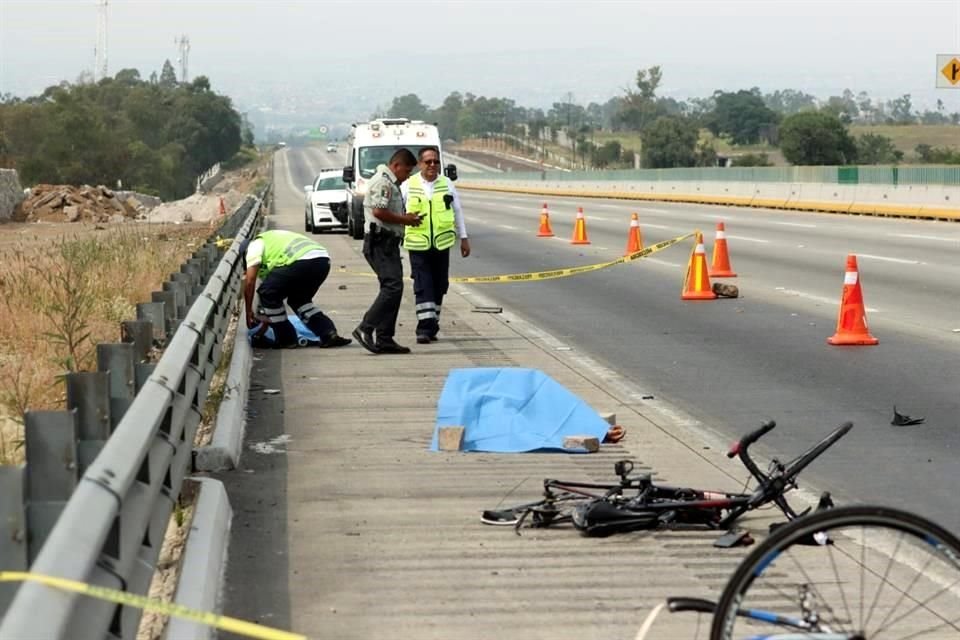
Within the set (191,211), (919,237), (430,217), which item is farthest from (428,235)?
(191,211)

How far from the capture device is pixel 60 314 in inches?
610

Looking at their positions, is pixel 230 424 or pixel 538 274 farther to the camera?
pixel 538 274

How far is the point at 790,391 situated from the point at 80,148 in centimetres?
10214

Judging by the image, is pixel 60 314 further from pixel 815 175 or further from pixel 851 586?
pixel 815 175

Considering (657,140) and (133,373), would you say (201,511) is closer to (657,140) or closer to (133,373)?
(133,373)

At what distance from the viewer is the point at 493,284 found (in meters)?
23.8

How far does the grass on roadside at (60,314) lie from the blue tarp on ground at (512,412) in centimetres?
226

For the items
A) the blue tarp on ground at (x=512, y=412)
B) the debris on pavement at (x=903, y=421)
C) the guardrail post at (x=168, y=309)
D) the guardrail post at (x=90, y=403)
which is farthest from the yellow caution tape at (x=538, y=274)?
the guardrail post at (x=90, y=403)

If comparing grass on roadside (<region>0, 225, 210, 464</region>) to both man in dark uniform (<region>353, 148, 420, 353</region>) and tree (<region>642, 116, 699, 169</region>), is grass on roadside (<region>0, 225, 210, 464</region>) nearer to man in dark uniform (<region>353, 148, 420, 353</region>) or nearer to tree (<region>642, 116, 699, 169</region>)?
man in dark uniform (<region>353, 148, 420, 353</region>)

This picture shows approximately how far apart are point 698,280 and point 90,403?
15922 millimetres

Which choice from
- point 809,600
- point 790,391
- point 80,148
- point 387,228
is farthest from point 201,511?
point 80,148

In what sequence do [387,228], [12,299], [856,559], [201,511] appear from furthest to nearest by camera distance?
1. [12,299]
2. [387,228]
3. [201,511]
4. [856,559]

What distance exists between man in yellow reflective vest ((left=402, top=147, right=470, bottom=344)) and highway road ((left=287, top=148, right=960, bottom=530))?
4.48 feet

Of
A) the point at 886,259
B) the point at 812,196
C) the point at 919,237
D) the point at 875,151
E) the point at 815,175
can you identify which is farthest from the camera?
the point at 875,151
